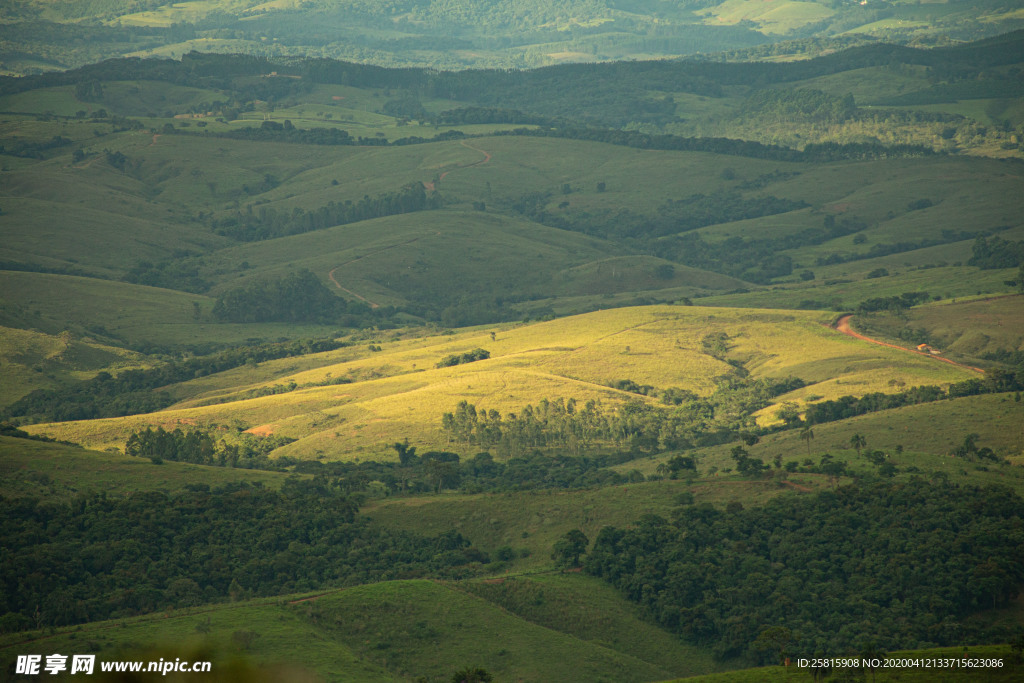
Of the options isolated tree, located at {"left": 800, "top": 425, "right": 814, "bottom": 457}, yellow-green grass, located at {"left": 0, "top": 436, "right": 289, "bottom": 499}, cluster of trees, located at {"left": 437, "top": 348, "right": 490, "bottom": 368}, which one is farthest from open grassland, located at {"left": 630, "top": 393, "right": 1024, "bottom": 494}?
cluster of trees, located at {"left": 437, "top": 348, "right": 490, "bottom": 368}

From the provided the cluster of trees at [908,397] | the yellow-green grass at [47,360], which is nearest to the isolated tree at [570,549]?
the cluster of trees at [908,397]

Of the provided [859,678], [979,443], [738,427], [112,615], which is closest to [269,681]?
[859,678]

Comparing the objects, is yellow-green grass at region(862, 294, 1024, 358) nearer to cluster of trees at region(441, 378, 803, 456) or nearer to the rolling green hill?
the rolling green hill

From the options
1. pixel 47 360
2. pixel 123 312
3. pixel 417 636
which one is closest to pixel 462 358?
pixel 47 360

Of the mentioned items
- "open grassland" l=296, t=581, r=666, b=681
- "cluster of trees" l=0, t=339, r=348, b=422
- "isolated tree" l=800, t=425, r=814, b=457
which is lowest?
"cluster of trees" l=0, t=339, r=348, b=422

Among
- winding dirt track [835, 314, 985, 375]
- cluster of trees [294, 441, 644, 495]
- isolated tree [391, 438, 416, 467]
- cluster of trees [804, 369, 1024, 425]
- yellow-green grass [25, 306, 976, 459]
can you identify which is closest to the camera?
cluster of trees [294, 441, 644, 495]

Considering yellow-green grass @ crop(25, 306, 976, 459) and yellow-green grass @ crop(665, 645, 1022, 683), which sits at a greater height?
yellow-green grass @ crop(665, 645, 1022, 683)

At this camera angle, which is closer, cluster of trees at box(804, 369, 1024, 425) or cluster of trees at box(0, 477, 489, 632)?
cluster of trees at box(0, 477, 489, 632)

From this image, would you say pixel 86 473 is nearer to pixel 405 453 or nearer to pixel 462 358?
pixel 405 453

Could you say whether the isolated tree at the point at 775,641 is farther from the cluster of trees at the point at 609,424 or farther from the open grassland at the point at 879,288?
the open grassland at the point at 879,288
